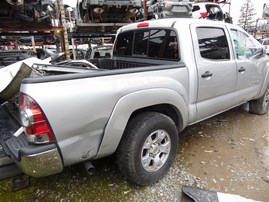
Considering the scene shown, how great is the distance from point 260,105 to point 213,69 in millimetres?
2352

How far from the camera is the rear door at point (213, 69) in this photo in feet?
8.96

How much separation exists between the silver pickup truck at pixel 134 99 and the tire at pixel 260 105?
2.77ft

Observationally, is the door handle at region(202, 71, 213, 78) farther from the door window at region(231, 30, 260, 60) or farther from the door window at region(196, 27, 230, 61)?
the door window at region(231, 30, 260, 60)

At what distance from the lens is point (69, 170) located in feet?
9.12

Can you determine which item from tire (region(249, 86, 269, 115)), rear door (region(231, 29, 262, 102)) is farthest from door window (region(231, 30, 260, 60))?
tire (region(249, 86, 269, 115))

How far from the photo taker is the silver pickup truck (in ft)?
5.30

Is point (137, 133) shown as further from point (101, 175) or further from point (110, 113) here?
point (101, 175)

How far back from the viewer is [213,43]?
302 cm

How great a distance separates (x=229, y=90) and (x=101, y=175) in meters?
2.20

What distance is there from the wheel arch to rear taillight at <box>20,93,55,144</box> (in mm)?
481

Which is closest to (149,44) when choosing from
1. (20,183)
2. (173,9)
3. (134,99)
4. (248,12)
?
(134,99)

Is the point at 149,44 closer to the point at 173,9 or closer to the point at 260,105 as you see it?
the point at 260,105

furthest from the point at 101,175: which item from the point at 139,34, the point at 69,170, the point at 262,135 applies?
the point at 262,135

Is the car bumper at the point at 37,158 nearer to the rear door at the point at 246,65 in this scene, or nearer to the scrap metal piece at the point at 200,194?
the scrap metal piece at the point at 200,194
